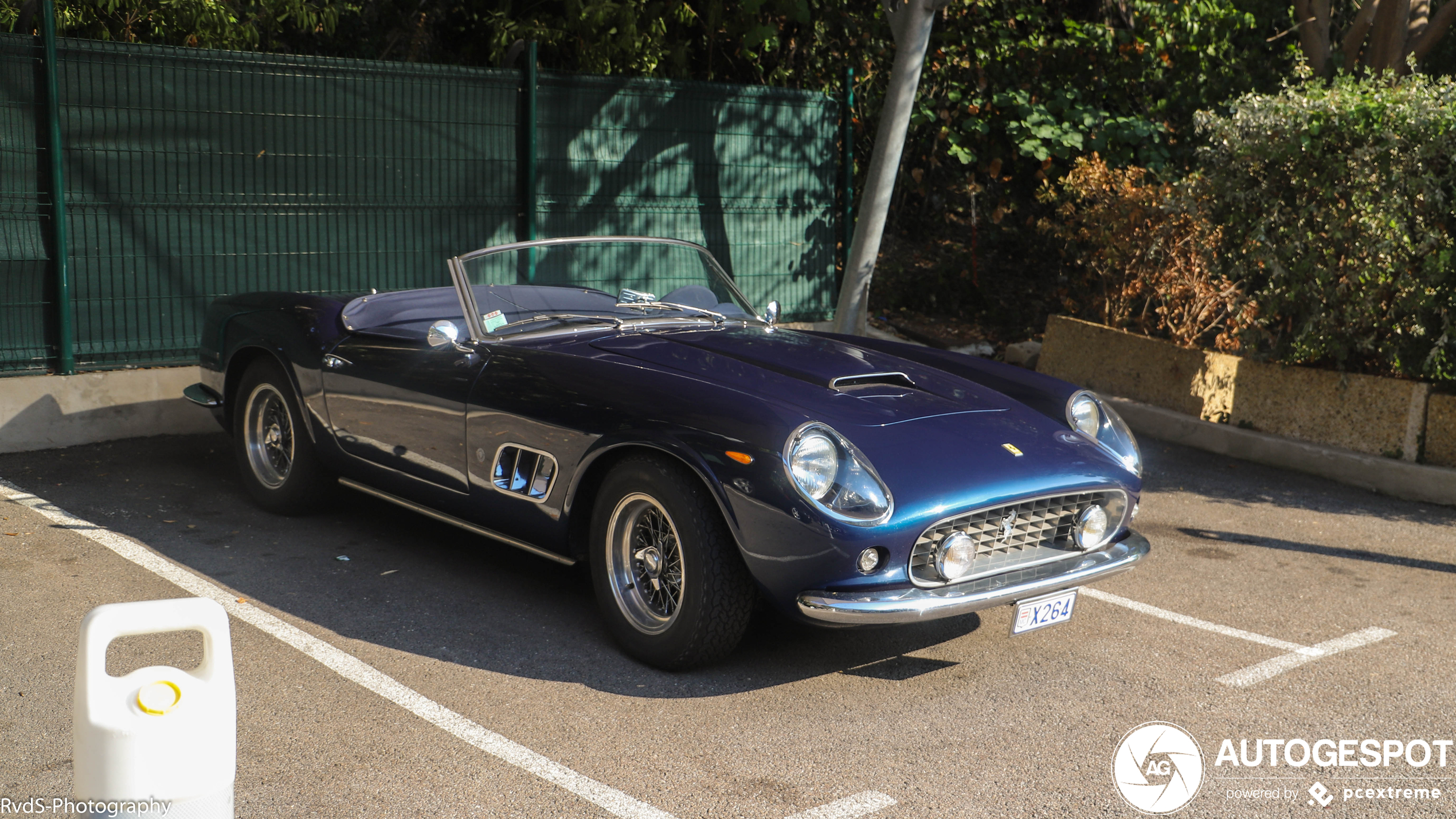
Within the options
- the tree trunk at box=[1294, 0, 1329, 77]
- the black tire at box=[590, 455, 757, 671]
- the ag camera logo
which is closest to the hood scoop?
the black tire at box=[590, 455, 757, 671]

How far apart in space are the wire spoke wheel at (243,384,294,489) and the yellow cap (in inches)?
141

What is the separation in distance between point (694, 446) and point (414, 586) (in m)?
1.72

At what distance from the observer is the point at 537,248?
17.7 ft

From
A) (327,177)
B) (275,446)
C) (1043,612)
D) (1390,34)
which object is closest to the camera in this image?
(1043,612)

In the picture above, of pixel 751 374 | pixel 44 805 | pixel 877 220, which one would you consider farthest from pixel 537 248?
pixel 877 220

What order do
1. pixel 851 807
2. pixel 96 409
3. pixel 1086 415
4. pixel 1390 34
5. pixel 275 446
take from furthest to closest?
1. pixel 1390 34
2. pixel 96 409
3. pixel 275 446
4. pixel 1086 415
5. pixel 851 807

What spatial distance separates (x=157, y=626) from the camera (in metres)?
2.44

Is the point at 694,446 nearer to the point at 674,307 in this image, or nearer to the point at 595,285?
the point at 674,307

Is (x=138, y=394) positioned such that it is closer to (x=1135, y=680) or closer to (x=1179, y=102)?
(x=1135, y=680)

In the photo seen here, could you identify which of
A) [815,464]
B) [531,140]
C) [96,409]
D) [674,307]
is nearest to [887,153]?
[531,140]

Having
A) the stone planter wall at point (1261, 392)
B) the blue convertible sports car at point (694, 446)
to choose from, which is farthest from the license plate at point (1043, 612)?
the stone planter wall at point (1261, 392)

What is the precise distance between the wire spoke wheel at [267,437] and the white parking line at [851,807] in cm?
A: 357

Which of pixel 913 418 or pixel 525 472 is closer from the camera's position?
pixel 913 418

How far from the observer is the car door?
190 inches
